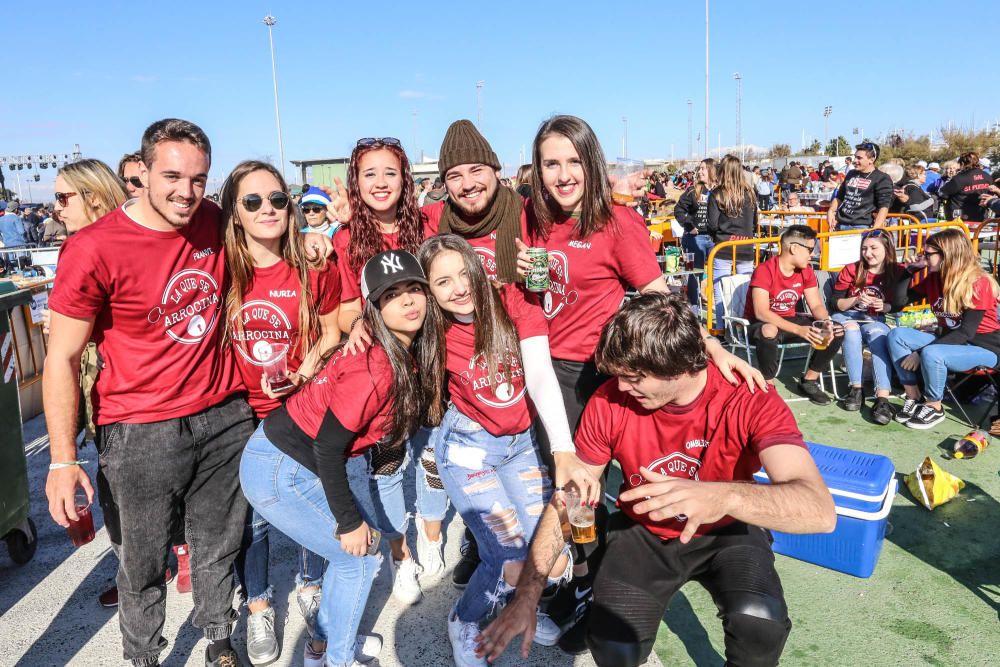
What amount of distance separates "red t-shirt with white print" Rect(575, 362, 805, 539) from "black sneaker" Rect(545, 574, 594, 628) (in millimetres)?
708

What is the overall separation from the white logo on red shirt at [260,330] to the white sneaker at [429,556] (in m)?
1.30

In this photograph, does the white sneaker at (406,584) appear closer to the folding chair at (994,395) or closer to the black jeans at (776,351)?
the black jeans at (776,351)

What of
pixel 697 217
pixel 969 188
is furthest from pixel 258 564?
pixel 969 188

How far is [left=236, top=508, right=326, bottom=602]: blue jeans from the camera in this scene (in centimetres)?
293

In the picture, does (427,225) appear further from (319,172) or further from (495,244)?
(319,172)

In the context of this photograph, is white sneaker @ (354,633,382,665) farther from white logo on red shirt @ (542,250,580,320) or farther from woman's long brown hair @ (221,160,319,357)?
white logo on red shirt @ (542,250,580,320)

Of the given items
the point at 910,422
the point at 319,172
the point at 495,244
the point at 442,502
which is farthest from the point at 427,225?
the point at 319,172

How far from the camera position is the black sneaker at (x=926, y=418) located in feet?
16.5

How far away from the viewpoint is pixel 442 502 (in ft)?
11.4

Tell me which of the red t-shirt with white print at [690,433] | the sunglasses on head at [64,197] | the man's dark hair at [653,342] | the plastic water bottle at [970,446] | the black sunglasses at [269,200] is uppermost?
the sunglasses on head at [64,197]

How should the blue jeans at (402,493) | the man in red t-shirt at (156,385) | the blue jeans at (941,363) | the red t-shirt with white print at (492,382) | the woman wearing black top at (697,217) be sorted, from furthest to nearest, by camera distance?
the woman wearing black top at (697,217) → the blue jeans at (941,363) → the blue jeans at (402,493) → the red t-shirt with white print at (492,382) → the man in red t-shirt at (156,385)

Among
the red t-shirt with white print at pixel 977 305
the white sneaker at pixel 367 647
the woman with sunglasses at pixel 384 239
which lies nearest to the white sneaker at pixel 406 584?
the woman with sunglasses at pixel 384 239

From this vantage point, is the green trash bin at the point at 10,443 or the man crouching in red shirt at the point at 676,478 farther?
the green trash bin at the point at 10,443

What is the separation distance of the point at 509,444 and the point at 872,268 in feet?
15.6
